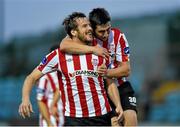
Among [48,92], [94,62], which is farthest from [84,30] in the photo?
[48,92]

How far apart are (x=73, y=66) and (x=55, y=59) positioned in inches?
8.3

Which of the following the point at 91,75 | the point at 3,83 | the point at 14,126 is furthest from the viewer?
the point at 3,83

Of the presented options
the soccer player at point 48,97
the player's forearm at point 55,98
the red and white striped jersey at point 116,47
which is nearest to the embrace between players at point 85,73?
the red and white striped jersey at point 116,47

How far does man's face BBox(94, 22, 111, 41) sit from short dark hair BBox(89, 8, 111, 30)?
0.04 meters

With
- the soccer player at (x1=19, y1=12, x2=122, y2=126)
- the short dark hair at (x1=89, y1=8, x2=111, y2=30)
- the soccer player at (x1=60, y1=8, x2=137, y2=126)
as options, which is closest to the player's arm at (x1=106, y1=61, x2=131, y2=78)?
the soccer player at (x1=60, y1=8, x2=137, y2=126)

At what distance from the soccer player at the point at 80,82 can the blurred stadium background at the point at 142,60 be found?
1051 cm

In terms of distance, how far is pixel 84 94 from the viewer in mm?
7656

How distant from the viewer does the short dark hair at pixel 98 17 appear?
767 cm

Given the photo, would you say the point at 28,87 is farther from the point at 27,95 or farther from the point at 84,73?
the point at 84,73

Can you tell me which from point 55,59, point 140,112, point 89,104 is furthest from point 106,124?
point 140,112

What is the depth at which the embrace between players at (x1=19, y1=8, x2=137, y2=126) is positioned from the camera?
763 centimetres

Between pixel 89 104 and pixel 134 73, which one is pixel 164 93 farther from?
pixel 89 104

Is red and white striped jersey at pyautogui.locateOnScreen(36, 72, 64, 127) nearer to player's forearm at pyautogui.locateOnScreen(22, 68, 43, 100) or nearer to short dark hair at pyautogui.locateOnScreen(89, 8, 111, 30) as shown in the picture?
player's forearm at pyautogui.locateOnScreen(22, 68, 43, 100)

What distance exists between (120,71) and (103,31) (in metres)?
0.46
